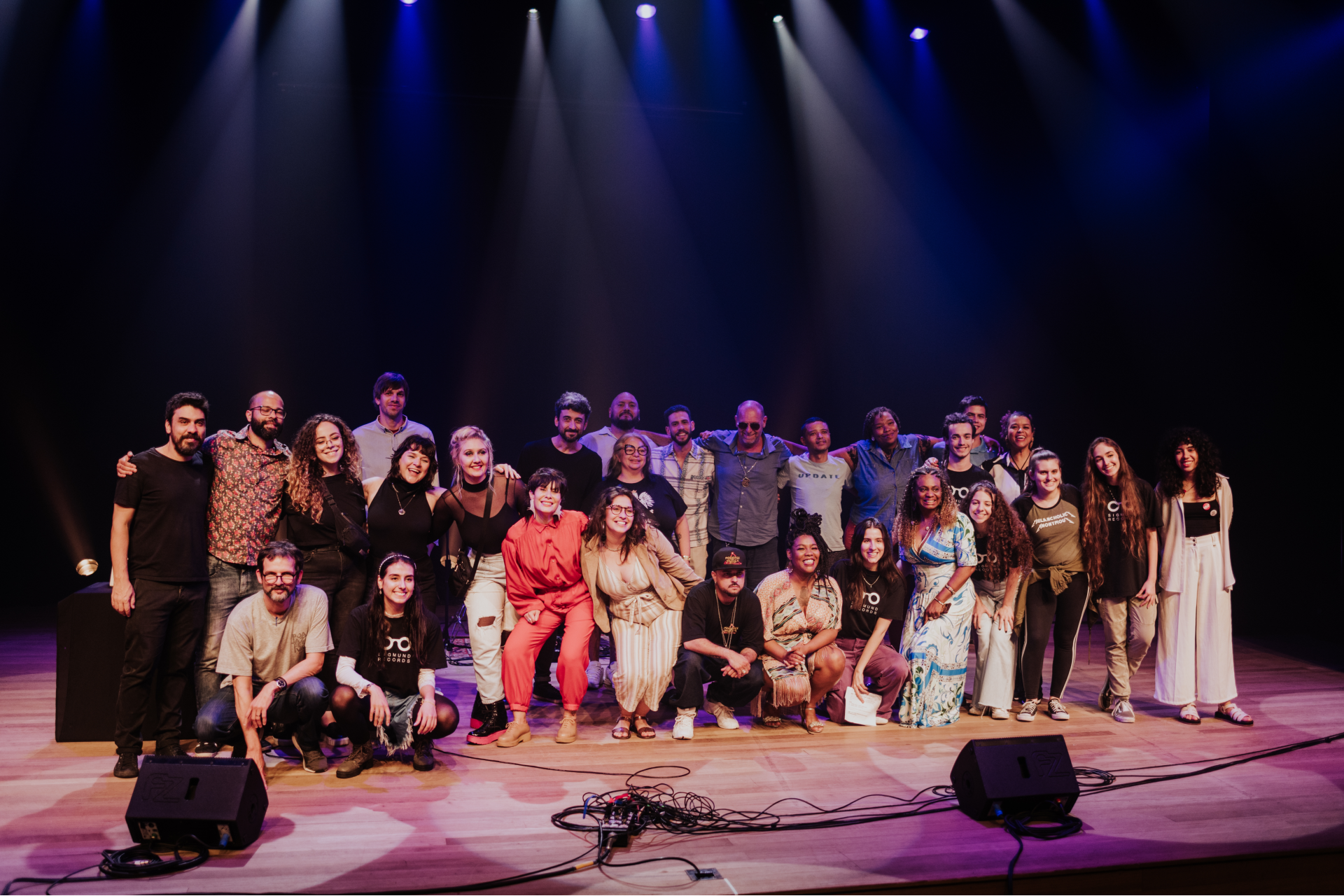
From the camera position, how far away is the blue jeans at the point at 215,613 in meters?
4.02

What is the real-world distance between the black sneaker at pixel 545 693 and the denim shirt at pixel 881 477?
2.14 m

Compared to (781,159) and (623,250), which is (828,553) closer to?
(623,250)

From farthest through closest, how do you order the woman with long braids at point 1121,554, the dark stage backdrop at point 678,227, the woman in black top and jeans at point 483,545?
the dark stage backdrop at point 678,227, the woman with long braids at point 1121,554, the woman in black top and jeans at point 483,545

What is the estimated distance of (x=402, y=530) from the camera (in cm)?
420

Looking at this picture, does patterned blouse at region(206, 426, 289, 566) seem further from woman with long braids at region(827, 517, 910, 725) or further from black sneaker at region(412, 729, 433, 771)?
woman with long braids at region(827, 517, 910, 725)

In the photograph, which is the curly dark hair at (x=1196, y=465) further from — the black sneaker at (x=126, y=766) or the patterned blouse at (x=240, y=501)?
the black sneaker at (x=126, y=766)

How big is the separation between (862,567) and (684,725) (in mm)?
1252

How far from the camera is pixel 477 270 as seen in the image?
704 centimetres

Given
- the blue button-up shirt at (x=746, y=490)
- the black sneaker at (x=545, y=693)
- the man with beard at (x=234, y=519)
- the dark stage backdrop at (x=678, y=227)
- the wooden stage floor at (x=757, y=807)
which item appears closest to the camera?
the wooden stage floor at (x=757, y=807)

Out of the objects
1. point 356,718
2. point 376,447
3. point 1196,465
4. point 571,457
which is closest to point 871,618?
point 1196,465

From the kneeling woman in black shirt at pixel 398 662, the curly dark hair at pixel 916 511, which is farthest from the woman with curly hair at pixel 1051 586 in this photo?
the kneeling woman in black shirt at pixel 398 662

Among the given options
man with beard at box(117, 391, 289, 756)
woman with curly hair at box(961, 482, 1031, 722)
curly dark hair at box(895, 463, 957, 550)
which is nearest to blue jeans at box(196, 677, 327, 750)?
man with beard at box(117, 391, 289, 756)

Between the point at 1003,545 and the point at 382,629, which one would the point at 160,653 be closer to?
the point at 382,629

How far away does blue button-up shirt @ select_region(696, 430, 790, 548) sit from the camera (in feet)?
17.8
